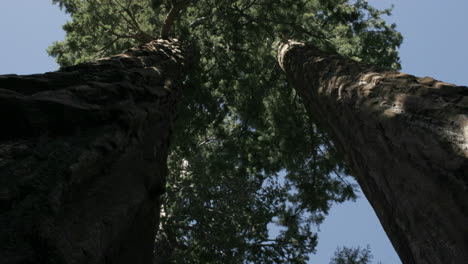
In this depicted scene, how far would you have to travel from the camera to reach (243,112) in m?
9.18

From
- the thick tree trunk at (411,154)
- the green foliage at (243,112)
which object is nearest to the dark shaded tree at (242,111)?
the green foliage at (243,112)

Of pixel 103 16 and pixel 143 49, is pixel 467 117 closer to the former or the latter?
pixel 143 49

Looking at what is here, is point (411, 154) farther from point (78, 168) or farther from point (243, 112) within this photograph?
point (243, 112)

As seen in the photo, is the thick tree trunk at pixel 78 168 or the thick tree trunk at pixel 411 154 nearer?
the thick tree trunk at pixel 78 168

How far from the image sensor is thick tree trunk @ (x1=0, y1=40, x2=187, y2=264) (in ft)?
4.17

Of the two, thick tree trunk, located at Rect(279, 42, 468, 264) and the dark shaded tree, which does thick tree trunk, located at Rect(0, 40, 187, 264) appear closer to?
thick tree trunk, located at Rect(279, 42, 468, 264)

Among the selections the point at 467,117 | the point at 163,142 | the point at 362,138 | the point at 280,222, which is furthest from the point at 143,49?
the point at 280,222

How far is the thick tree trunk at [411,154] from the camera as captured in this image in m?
1.69

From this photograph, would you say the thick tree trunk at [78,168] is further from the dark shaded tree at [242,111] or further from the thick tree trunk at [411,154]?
the dark shaded tree at [242,111]

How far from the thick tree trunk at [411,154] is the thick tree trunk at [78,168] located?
154 cm

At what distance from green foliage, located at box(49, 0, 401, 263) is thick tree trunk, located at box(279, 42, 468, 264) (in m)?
5.04

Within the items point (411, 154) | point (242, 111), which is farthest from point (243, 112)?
point (411, 154)

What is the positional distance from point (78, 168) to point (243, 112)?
7.68 meters

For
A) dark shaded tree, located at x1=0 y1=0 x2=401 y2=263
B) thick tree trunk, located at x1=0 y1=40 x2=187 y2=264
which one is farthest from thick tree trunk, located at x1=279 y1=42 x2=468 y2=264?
dark shaded tree, located at x1=0 y1=0 x2=401 y2=263
